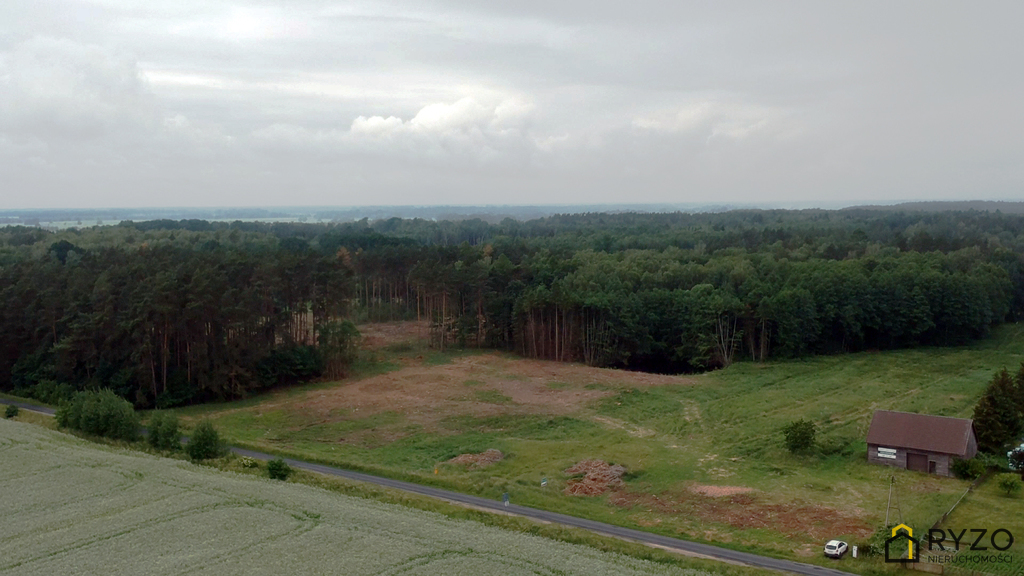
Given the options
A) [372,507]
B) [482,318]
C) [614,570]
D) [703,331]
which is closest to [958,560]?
[614,570]

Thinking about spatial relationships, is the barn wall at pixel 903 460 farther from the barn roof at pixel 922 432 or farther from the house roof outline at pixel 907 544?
the house roof outline at pixel 907 544

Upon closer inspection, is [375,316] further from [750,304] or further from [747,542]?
[747,542]

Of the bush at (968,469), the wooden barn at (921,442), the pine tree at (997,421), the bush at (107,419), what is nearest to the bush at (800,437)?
the wooden barn at (921,442)

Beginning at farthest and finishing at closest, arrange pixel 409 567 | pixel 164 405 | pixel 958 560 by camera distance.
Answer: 1. pixel 164 405
2. pixel 958 560
3. pixel 409 567

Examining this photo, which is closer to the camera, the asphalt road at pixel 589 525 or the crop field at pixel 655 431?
the asphalt road at pixel 589 525

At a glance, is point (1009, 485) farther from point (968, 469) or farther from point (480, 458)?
point (480, 458)

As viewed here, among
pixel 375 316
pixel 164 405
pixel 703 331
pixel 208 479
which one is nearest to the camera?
pixel 208 479
